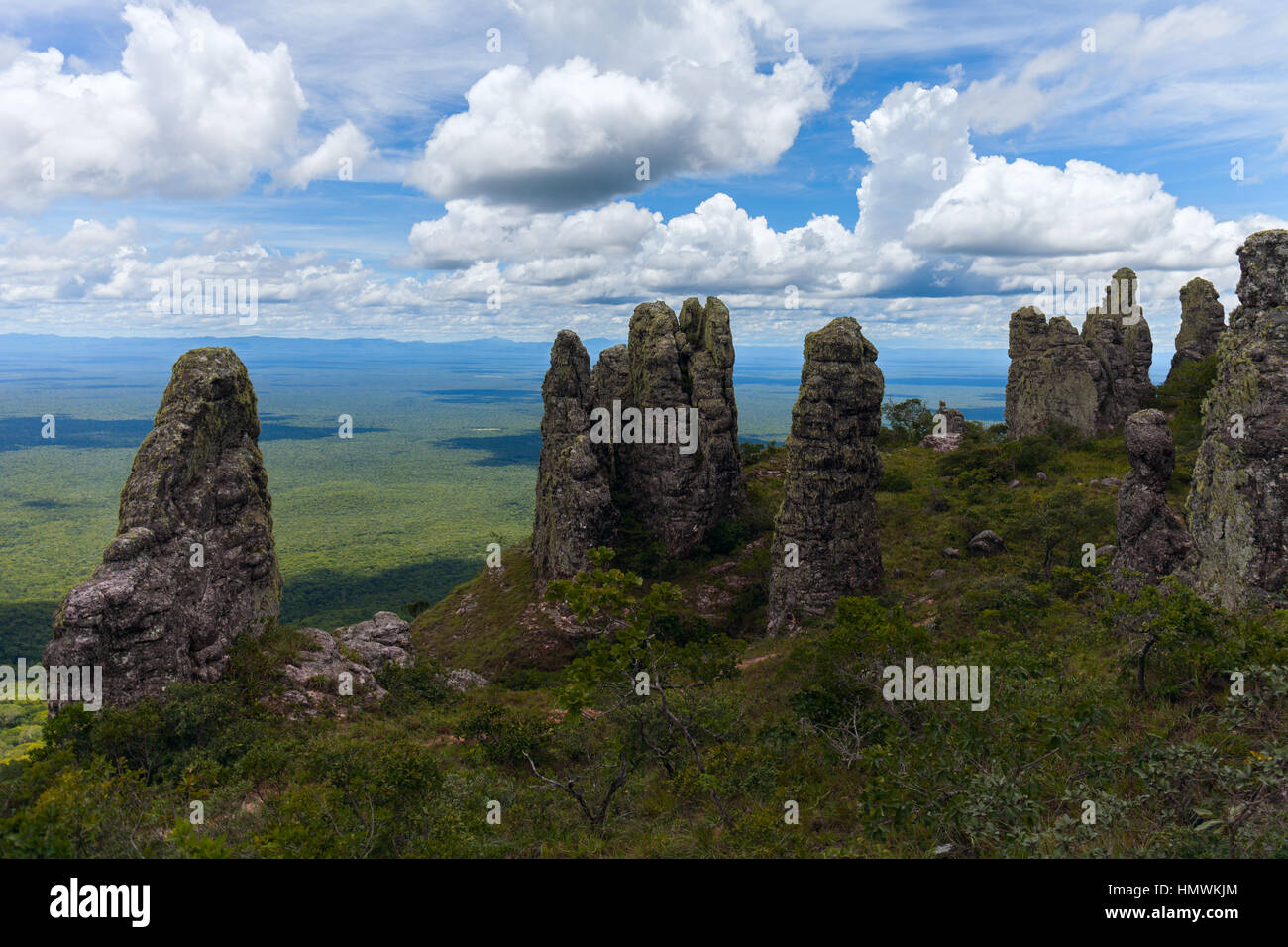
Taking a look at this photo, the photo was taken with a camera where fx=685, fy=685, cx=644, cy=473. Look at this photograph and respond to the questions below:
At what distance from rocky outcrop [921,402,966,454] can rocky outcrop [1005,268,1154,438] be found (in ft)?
21.4

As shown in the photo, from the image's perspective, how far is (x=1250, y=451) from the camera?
20.2m

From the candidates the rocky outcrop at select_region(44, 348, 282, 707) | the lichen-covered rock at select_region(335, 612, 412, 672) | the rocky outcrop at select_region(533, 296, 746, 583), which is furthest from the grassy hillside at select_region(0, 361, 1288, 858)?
the rocky outcrop at select_region(533, 296, 746, 583)

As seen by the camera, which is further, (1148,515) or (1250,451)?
(1148,515)

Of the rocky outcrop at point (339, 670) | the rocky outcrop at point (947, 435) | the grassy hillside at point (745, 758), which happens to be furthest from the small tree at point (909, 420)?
the rocky outcrop at point (339, 670)

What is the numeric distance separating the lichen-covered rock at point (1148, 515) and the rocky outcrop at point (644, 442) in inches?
1168

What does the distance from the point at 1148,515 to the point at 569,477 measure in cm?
3460

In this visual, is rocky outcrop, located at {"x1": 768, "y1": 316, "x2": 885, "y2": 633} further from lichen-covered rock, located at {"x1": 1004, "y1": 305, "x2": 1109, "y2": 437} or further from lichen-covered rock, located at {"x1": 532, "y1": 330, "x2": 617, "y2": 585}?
lichen-covered rock, located at {"x1": 1004, "y1": 305, "x2": 1109, "y2": 437}

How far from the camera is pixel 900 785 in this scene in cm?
1225

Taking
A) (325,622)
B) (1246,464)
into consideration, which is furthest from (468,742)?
(325,622)

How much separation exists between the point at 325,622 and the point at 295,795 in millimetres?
78773

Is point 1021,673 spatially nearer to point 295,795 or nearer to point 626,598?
point 626,598

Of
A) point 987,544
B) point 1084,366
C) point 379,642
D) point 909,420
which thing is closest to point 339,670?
point 379,642

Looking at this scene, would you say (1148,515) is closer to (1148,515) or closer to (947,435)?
(1148,515)

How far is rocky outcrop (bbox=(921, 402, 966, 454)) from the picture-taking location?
77.7 metres
